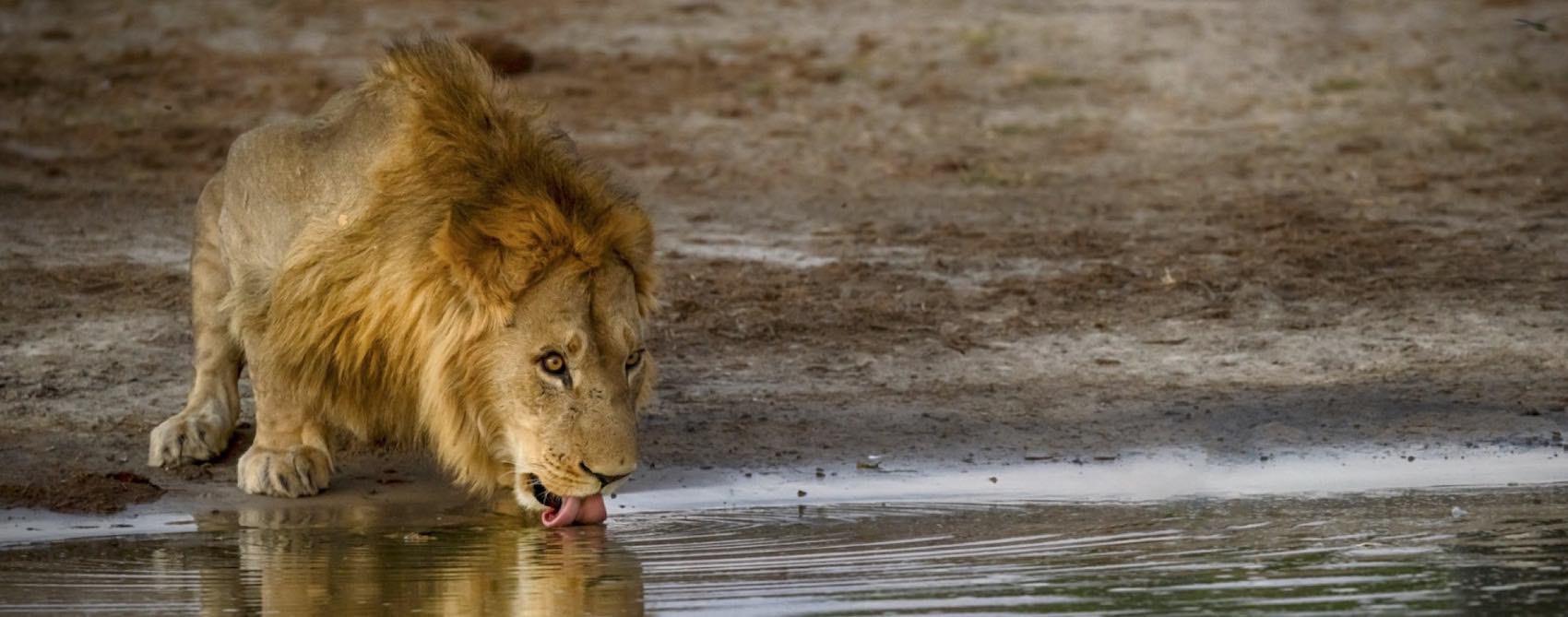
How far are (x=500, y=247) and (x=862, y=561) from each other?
1133 millimetres

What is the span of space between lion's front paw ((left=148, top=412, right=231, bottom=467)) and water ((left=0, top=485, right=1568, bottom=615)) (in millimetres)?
585

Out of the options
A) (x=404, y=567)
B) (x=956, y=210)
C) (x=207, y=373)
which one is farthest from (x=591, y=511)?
(x=956, y=210)

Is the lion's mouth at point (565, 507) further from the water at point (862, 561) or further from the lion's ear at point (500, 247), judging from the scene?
the lion's ear at point (500, 247)

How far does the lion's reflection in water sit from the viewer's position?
5188mm

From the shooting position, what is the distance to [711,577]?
5402mm

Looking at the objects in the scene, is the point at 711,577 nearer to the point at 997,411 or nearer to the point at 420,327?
the point at 420,327

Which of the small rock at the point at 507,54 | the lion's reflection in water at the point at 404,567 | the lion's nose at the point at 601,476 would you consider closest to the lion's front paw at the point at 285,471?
the lion's reflection in water at the point at 404,567

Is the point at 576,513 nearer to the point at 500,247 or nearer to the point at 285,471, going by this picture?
the point at 500,247

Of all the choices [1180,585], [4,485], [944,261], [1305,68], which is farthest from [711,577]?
[1305,68]

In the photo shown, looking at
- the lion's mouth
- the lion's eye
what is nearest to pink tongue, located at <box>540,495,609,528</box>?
the lion's mouth

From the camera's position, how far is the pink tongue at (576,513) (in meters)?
5.96

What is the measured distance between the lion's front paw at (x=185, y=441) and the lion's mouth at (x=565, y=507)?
5.04 feet

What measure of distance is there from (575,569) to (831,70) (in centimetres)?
915

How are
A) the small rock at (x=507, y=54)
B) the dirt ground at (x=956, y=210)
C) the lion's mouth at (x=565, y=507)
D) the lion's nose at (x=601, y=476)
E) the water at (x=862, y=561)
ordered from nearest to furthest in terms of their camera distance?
the water at (x=862, y=561) < the lion's nose at (x=601, y=476) < the lion's mouth at (x=565, y=507) < the dirt ground at (x=956, y=210) < the small rock at (x=507, y=54)
